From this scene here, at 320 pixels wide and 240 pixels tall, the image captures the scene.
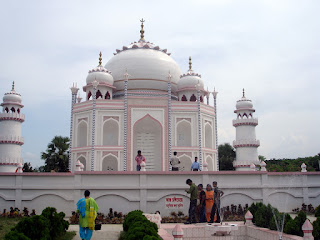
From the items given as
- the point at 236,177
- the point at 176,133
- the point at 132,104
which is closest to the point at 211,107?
the point at 176,133

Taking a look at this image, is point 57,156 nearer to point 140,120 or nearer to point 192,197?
point 140,120

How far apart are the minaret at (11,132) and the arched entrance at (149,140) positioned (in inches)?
334

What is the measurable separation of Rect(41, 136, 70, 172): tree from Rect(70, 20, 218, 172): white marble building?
4.69 meters

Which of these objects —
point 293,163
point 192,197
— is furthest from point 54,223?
point 293,163

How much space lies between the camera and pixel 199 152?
2430 centimetres

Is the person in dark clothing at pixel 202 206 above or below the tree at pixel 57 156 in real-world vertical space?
below

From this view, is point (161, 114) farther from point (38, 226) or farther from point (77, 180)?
point (38, 226)

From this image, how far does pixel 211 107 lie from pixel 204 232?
1676cm

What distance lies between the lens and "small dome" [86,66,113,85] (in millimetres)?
26359

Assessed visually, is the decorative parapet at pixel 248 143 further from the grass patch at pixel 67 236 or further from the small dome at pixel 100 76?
the grass patch at pixel 67 236

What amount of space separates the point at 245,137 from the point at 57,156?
15.8 m

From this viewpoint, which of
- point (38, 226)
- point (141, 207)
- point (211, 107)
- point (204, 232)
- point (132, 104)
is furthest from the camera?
point (211, 107)

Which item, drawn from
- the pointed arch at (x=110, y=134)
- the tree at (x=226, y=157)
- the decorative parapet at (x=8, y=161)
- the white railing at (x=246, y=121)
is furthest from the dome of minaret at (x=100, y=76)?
the tree at (x=226, y=157)

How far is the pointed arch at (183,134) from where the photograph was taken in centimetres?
2508
